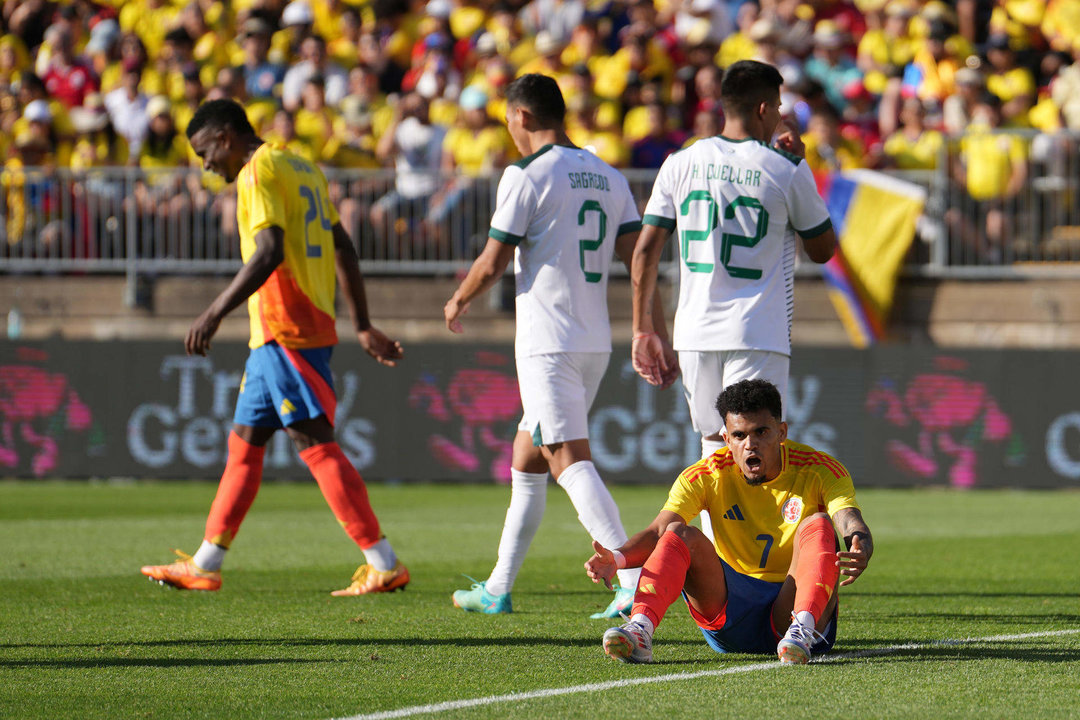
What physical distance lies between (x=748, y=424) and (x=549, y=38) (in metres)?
12.5

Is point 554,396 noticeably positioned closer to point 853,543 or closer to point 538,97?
point 538,97

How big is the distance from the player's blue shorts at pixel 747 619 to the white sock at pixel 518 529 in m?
1.54

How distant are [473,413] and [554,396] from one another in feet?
29.9

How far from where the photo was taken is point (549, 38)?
677 inches

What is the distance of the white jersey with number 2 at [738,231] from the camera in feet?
20.4

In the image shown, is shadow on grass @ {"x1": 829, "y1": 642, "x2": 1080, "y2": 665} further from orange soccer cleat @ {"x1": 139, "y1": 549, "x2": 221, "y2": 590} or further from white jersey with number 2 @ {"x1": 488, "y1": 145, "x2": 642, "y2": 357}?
orange soccer cleat @ {"x1": 139, "y1": 549, "x2": 221, "y2": 590}

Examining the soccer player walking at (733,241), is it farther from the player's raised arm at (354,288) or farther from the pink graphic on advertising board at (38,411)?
the pink graphic on advertising board at (38,411)

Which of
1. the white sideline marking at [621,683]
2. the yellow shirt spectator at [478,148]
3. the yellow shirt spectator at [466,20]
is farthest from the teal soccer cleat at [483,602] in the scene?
the yellow shirt spectator at [466,20]

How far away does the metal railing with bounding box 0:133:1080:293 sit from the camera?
15.3m

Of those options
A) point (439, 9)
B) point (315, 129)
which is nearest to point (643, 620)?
point (315, 129)

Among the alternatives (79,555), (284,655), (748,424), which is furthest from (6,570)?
(748,424)

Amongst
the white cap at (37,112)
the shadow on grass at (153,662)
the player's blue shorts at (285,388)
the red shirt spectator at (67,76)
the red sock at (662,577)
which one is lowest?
the shadow on grass at (153,662)

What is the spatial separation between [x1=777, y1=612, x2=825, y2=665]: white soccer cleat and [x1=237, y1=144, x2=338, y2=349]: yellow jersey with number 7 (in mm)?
3291

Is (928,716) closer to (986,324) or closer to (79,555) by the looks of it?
(79,555)
